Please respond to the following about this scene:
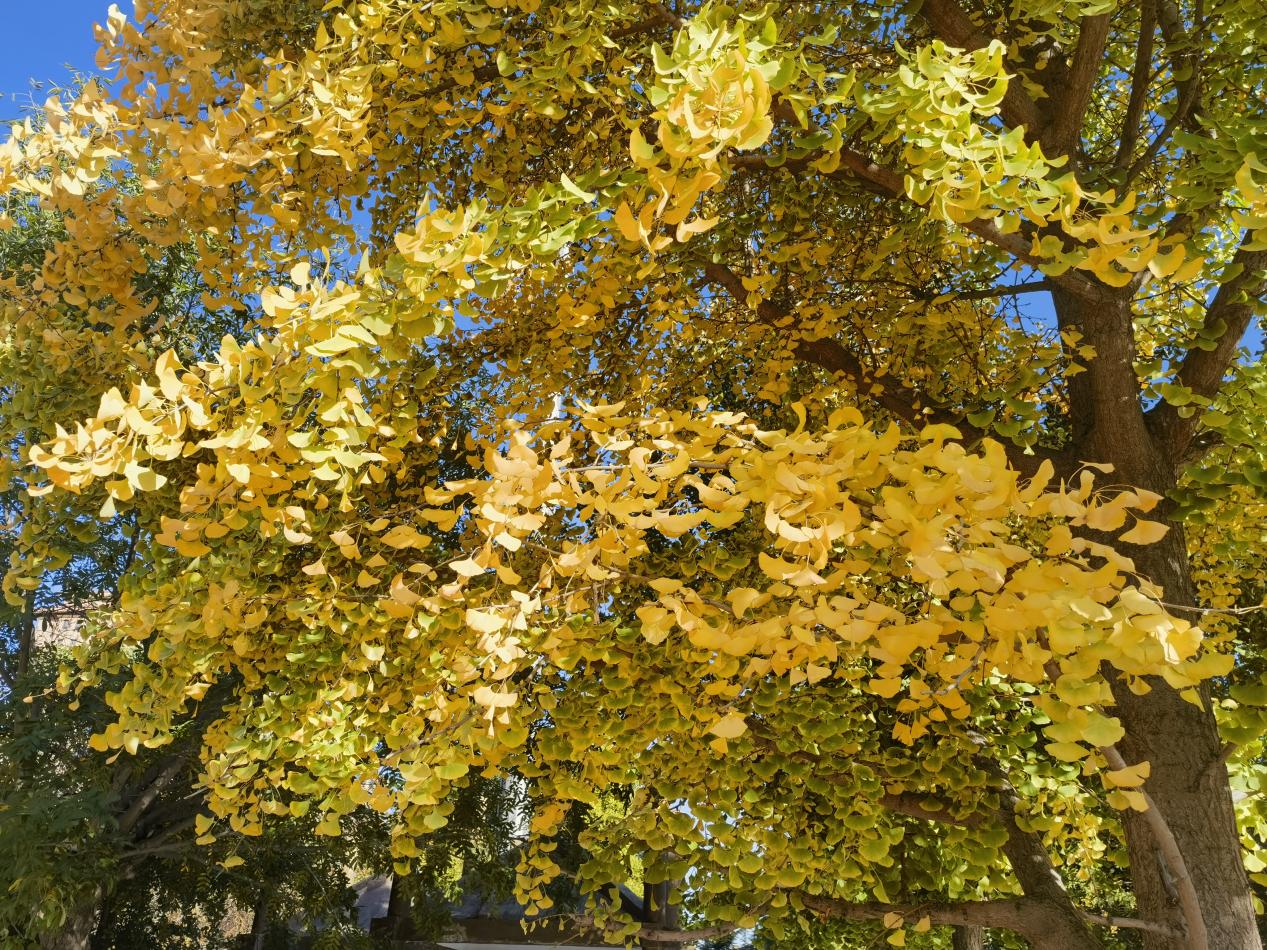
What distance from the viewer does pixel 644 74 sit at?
401 centimetres

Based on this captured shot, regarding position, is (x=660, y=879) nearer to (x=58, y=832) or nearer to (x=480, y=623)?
(x=480, y=623)

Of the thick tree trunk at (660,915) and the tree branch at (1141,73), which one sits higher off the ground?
the tree branch at (1141,73)

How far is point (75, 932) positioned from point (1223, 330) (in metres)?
9.77

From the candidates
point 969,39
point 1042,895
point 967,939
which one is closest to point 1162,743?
point 1042,895

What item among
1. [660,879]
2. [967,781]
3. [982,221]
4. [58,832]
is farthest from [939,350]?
[58,832]

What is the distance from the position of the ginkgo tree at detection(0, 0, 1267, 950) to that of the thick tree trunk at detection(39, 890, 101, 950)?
5.41 meters

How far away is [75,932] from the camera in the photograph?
25.5 ft

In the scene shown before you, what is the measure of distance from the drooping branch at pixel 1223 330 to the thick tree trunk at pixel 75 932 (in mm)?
8670

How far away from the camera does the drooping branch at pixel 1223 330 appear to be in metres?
3.23

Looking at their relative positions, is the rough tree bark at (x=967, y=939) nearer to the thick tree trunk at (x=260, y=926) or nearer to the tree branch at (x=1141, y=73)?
the tree branch at (x=1141, y=73)

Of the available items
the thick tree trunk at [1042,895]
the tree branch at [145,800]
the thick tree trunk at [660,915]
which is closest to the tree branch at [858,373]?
the thick tree trunk at [1042,895]

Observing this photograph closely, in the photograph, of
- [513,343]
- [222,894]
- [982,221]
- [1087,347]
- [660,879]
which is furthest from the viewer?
[222,894]

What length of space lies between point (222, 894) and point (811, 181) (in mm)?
9645

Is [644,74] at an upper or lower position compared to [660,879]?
upper
